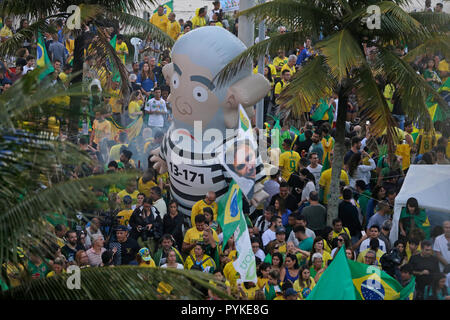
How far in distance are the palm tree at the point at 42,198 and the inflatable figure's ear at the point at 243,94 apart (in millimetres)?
5356

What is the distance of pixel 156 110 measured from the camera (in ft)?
60.3

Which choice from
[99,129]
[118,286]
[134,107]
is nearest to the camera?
[118,286]

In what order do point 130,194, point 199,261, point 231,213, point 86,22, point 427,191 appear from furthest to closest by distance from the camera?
1. point 86,22
2. point 130,194
3. point 427,191
4. point 199,261
5. point 231,213

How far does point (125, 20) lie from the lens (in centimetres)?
1457

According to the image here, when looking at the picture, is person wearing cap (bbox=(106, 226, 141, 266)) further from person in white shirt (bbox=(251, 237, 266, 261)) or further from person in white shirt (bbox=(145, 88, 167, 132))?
person in white shirt (bbox=(145, 88, 167, 132))

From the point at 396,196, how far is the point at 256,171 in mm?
2124

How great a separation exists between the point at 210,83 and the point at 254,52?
0.79m

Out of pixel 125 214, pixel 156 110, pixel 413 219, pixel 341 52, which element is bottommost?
pixel 125 214

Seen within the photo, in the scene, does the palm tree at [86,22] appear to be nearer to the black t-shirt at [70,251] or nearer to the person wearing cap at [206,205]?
the person wearing cap at [206,205]

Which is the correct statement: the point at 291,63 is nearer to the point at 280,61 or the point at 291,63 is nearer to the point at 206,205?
the point at 280,61

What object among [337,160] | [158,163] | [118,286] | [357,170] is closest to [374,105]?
[337,160]

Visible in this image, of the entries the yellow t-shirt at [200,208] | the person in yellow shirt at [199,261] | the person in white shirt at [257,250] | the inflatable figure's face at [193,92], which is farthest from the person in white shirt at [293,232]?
the inflatable figure's face at [193,92]

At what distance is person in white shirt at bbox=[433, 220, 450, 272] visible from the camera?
36.2 ft
